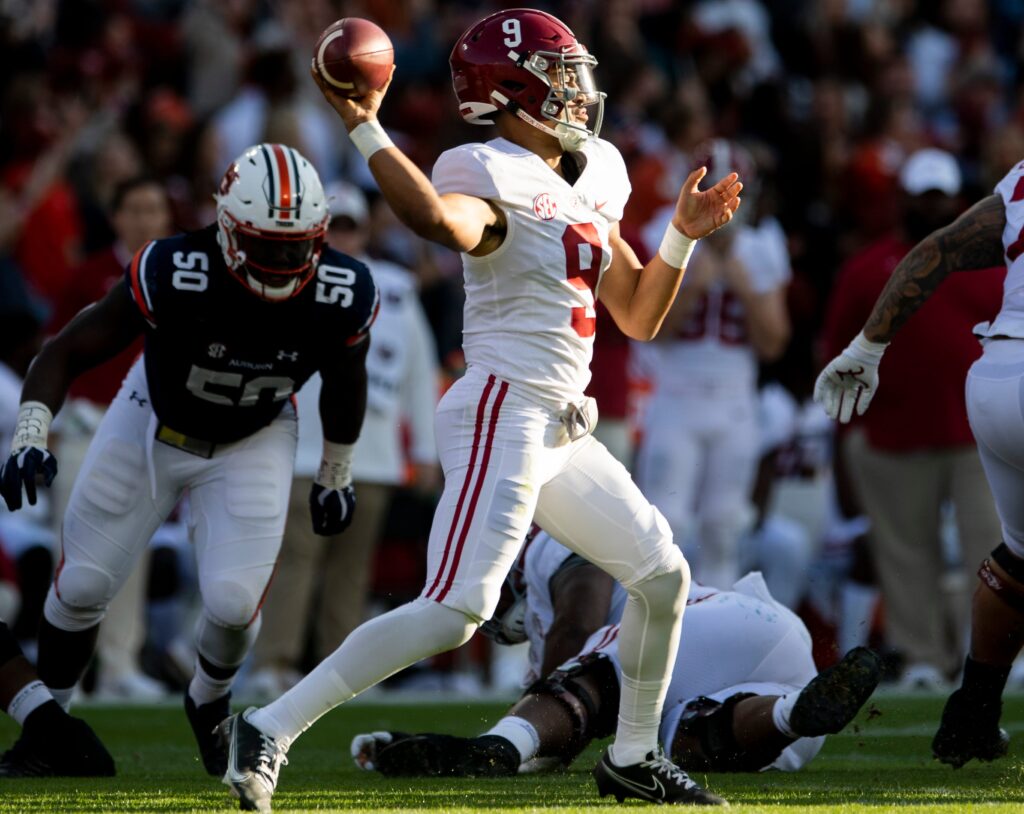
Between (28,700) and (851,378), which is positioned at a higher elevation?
(851,378)

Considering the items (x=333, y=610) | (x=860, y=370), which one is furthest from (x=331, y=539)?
(x=860, y=370)

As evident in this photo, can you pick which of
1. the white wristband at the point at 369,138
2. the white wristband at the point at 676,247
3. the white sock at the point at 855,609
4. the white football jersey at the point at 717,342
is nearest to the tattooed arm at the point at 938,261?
the white wristband at the point at 676,247

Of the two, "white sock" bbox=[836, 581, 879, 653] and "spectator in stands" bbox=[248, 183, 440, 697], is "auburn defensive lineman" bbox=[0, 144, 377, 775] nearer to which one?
"spectator in stands" bbox=[248, 183, 440, 697]

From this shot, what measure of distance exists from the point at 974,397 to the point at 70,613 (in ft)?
8.64

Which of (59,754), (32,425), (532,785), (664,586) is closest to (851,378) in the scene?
(664,586)

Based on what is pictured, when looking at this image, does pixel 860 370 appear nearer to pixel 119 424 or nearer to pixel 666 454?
pixel 119 424

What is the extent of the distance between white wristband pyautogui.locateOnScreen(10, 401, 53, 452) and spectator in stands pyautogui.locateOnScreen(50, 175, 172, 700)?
3226 mm

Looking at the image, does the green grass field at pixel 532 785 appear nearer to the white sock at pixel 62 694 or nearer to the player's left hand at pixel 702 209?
the white sock at pixel 62 694

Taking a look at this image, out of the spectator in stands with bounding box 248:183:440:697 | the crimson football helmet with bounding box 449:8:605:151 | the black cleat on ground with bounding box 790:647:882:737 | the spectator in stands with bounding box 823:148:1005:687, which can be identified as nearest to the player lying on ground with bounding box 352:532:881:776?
the black cleat on ground with bounding box 790:647:882:737

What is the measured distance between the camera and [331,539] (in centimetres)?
869

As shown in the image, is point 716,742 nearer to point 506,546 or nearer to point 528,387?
point 506,546

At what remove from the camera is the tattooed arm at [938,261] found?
17.2 feet

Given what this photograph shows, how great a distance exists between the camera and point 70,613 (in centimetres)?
554

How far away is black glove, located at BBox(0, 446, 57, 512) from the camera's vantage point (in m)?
4.91
